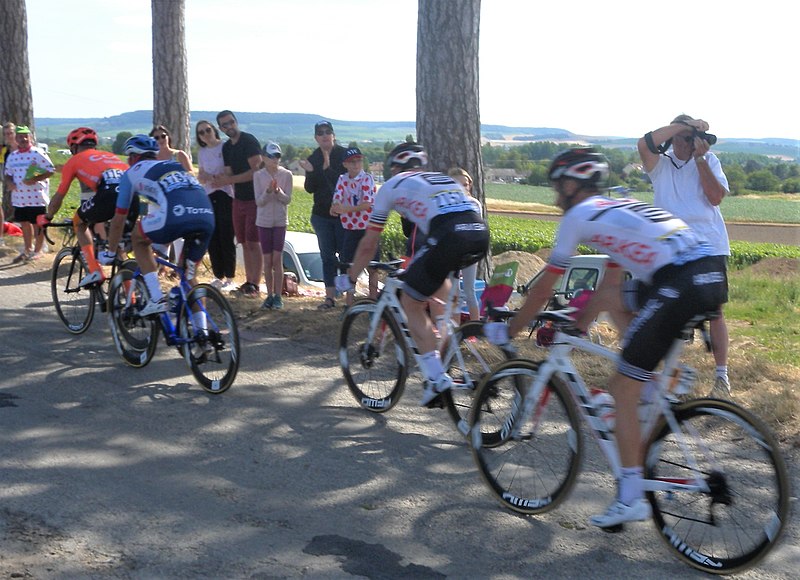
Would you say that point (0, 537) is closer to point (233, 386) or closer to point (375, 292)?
point (233, 386)

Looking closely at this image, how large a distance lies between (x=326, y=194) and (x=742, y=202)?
82586mm

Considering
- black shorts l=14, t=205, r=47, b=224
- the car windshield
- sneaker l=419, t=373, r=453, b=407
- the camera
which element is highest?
the camera

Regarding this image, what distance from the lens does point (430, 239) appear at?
21.3ft

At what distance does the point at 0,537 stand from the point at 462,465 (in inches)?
106

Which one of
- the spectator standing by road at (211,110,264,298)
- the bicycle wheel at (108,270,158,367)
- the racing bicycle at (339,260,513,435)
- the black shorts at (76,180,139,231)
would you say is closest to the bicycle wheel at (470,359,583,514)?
the racing bicycle at (339,260,513,435)

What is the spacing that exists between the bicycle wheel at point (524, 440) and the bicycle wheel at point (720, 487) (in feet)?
1.64

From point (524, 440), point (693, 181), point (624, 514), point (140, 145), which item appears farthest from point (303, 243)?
point (624, 514)

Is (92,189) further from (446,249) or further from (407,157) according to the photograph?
(446,249)

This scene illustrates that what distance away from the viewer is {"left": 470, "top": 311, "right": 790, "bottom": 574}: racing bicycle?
Answer: 4.50 metres

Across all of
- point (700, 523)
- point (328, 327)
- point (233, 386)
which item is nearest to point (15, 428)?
point (233, 386)

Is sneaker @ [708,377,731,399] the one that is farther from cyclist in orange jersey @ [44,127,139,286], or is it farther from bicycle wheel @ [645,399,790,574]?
cyclist in orange jersey @ [44,127,139,286]

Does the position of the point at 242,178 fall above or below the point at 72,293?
above

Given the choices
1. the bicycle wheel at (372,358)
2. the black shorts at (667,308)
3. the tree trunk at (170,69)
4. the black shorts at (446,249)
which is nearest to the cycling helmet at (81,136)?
the bicycle wheel at (372,358)

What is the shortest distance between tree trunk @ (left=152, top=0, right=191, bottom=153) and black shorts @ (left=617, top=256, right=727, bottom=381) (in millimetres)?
11866
